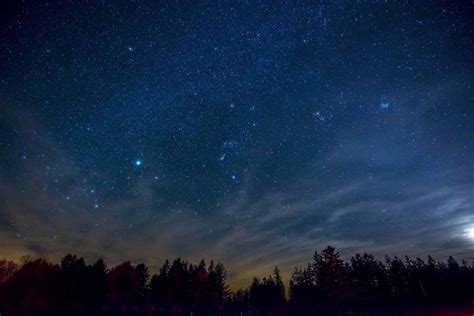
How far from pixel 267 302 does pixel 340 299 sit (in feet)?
139

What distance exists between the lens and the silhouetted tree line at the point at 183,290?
49.8 meters

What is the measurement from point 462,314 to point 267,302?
64189mm

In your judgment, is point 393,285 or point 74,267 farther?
point 393,285

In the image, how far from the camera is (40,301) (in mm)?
48875

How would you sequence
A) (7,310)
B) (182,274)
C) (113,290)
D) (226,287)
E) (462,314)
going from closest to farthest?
(462,314) < (7,310) < (113,290) < (182,274) < (226,287)

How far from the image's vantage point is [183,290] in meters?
66.9

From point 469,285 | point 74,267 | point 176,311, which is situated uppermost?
point 74,267

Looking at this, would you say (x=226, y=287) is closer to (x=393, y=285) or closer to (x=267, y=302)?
(x=267, y=302)

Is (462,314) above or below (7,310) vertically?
below

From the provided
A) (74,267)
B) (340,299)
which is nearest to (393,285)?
(340,299)

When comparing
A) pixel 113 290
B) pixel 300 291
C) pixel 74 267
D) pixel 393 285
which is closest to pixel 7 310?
pixel 74 267

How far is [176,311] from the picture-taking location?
6278cm

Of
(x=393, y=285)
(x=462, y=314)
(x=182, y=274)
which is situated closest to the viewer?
(x=462, y=314)

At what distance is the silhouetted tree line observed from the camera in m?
49.8
